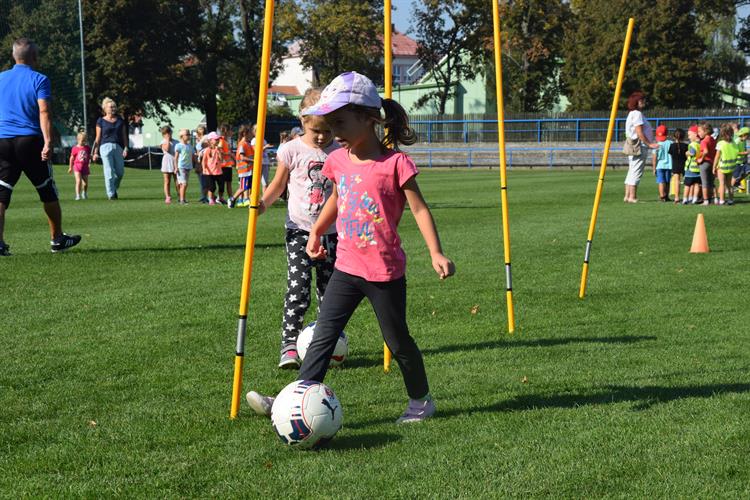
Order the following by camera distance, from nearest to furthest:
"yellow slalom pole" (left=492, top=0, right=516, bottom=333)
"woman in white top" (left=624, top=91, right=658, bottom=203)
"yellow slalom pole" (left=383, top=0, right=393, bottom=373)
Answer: "yellow slalom pole" (left=383, top=0, right=393, bottom=373), "yellow slalom pole" (left=492, top=0, right=516, bottom=333), "woman in white top" (left=624, top=91, right=658, bottom=203)

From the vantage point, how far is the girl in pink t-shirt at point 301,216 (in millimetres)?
6488

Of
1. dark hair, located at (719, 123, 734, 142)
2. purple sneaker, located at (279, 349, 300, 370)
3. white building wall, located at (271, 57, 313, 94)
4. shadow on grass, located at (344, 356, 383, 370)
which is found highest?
white building wall, located at (271, 57, 313, 94)

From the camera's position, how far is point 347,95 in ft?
15.6

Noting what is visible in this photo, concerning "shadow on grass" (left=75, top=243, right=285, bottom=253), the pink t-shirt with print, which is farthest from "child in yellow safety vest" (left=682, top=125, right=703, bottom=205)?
the pink t-shirt with print

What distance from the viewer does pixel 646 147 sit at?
2045 centimetres

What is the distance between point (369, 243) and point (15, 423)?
213 cm

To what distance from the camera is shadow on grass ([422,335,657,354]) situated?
7.00 metres

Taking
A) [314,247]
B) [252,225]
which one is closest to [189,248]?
[314,247]

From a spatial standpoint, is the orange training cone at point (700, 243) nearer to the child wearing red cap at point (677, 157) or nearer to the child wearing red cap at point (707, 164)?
the child wearing red cap at point (707, 164)

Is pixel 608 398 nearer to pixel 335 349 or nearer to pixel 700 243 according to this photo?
pixel 335 349

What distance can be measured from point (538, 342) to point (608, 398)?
163 centimetres

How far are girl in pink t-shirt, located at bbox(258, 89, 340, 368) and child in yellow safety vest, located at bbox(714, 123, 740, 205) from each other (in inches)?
665

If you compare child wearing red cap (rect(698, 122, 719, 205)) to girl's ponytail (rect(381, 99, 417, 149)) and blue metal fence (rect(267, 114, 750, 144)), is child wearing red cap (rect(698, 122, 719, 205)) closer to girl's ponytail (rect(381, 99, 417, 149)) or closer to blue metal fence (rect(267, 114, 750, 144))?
girl's ponytail (rect(381, 99, 417, 149))

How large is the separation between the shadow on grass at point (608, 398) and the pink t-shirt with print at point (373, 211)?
0.87 meters
